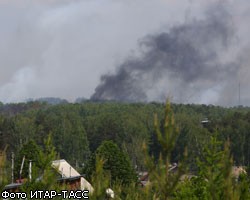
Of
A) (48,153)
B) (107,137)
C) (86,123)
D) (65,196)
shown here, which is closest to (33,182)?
Answer: (48,153)

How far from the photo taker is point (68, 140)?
142 m

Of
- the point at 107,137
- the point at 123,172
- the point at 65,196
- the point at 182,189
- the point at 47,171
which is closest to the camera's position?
the point at 47,171

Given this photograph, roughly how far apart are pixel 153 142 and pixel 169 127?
125725 millimetres

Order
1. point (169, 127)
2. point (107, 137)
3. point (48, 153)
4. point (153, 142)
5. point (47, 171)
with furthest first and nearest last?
point (107, 137) < point (153, 142) < point (48, 153) < point (47, 171) < point (169, 127)

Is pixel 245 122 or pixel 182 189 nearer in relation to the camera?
pixel 182 189

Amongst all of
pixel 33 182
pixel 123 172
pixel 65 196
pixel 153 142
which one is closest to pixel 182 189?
pixel 65 196

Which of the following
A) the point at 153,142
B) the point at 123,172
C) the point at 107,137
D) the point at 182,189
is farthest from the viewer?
the point at 107,137

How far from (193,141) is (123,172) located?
70.6m

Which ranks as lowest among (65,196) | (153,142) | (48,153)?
(65,196)

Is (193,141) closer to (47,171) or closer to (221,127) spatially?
(221,127)

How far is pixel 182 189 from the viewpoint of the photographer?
31.6 m

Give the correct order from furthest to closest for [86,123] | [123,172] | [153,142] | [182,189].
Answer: [86,123] → [153,142] → [123,172] → [182,189]

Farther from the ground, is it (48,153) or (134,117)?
(134,117)

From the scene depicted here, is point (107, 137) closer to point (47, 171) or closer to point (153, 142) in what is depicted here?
point (153, 142)
